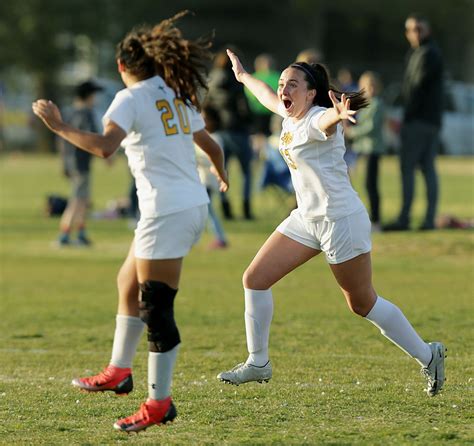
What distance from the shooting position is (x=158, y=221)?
6.29 m

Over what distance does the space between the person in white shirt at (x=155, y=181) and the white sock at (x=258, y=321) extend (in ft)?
3.15

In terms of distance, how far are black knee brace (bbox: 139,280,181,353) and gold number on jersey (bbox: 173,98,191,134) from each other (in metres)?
0.81

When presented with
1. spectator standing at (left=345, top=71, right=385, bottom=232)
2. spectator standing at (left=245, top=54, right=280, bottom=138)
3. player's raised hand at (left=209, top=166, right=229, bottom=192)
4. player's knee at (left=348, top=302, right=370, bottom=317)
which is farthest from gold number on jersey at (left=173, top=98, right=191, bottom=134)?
spectator standing at (left=245, top=54, right=280, bottom=138)

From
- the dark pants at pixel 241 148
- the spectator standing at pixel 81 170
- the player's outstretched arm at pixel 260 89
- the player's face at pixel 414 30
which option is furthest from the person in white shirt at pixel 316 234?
the dark pants at pixel 241 148

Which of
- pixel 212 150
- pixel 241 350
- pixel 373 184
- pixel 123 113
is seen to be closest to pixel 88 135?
pixel 123 113

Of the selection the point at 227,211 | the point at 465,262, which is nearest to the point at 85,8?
the point at 227,211

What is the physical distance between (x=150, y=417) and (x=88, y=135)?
4.53 ft

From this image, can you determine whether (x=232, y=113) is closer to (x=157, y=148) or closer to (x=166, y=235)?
(x=157, y=148)

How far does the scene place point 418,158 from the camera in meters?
17.0

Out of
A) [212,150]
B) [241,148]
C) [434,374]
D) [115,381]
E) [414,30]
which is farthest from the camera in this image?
[241,148]

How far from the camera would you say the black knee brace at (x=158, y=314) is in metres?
6.26

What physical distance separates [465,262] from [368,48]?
43079mm

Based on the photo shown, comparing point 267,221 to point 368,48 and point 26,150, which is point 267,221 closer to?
point 26,150

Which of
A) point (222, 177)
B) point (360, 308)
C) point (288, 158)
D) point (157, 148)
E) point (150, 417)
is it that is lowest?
point (150, 417)
